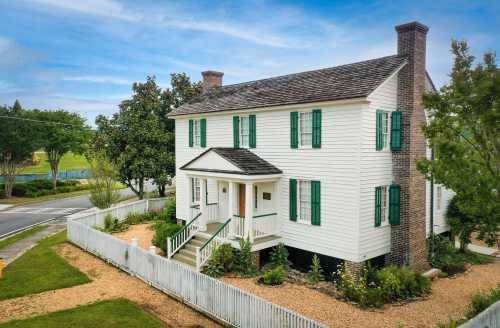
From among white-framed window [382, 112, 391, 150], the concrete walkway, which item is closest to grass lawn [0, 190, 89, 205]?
the concrete walkway

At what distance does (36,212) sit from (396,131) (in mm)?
31377

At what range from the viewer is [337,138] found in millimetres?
14867

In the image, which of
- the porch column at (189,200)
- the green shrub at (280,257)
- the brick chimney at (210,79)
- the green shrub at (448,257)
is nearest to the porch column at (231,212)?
the green shrub at (280,257)

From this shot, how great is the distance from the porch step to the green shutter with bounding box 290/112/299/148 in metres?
5.92

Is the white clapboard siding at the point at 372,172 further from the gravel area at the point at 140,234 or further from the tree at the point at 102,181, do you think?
the tree at the point at 102,181

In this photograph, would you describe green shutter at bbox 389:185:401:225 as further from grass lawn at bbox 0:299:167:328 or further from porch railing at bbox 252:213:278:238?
grass lawn at bbox 0:299:167:328

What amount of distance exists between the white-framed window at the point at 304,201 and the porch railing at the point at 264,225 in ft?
4.11

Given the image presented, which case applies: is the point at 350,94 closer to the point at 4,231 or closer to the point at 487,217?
the point at 487,217

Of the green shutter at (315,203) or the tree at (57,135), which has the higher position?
the tree at (57,135)

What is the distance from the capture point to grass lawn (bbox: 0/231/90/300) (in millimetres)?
14445

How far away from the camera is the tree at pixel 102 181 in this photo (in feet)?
86.2

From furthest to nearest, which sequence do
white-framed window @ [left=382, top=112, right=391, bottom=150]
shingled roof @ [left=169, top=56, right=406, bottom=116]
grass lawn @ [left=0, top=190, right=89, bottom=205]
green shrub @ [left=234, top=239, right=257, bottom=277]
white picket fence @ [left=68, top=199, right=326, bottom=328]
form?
grass lawn @ [left=0, top=190, right=89, bottom=205]
green shrub @ [left=234, top=239, right=257, bottom=277]
white-framed window @ [left=382, top=112, right=391, bottom=150]
shingled roof @ [left=169, top=56, right=406, bottom=116]
white picket fence @ [left=68, top=199, right=326, bottom=328]

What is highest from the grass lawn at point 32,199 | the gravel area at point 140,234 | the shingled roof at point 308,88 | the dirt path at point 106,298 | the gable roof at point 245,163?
the shingled roof at point 308,88

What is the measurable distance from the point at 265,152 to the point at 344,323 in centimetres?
847
